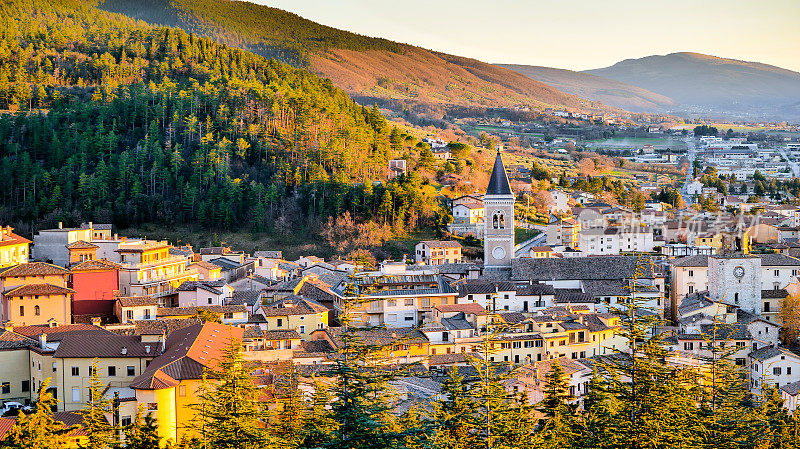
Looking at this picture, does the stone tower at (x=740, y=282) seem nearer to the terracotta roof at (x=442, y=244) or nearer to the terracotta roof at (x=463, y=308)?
the terracotta roof at (x=463, y=308)

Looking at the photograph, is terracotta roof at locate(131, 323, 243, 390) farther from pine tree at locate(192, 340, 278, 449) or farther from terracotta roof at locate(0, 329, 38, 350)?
terracotta roof at locate(0, 329, 38, 350)

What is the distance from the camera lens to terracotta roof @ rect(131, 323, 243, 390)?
20578 millimetres

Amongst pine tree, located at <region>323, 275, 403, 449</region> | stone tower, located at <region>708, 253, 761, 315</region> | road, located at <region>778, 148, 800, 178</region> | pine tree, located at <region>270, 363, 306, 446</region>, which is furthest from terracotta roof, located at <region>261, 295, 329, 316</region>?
road, located at <region>778, 148, 800, 178</region>

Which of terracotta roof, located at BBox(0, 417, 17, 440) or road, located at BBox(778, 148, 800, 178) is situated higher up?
road, located at BBox(778, 148, 800, 178)

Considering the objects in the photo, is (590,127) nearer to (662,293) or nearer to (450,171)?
(450,171)

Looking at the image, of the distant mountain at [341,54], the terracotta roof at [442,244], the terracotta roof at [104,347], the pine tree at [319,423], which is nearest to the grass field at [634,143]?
the distant mountain at [341,54]

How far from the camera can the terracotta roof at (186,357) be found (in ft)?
67.5

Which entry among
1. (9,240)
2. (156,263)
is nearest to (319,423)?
(156,263)

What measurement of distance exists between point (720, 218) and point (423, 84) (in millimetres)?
113721

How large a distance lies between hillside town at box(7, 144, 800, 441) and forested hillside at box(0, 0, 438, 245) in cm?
883

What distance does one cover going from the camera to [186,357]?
21.4 meters

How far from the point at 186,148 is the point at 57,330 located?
3624 centimetres

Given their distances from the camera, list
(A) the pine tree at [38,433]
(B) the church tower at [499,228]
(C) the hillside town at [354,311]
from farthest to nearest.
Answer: (B) the church tower at [499,228], (C) the hillside town at [354,311], (A) the pine tree at [38,433]

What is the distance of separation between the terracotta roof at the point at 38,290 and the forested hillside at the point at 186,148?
24986 mm
